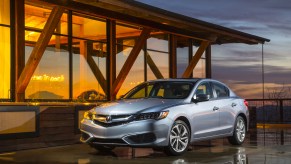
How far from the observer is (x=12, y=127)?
Answer: 41.3 ft

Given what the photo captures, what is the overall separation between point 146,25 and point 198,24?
2.08 metres

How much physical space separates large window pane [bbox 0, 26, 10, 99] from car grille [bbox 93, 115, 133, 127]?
4.98 meters

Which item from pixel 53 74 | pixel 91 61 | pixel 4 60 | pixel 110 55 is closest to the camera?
pixel 4 60

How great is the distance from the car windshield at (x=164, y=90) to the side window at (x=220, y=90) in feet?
3.69

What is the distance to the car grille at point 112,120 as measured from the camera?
10.6 metres

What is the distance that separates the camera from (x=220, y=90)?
527 inches

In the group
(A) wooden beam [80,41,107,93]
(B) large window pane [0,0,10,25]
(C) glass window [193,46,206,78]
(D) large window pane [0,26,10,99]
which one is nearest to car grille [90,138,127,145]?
(D) large window pane [0,26,10,99]

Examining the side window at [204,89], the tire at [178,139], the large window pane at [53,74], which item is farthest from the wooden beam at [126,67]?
the tire at [178,139]

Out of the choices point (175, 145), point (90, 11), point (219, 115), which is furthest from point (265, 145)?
point (90, 11)

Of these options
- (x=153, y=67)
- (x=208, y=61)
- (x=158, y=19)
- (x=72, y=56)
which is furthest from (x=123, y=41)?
(x=208, y=61)

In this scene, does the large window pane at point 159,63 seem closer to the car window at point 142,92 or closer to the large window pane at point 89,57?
the large window pane at point 89,57

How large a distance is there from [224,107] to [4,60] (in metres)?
6.30

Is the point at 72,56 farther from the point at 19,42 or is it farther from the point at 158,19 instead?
the point at 158,19

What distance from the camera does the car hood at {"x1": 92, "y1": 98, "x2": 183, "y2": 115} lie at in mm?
10672
